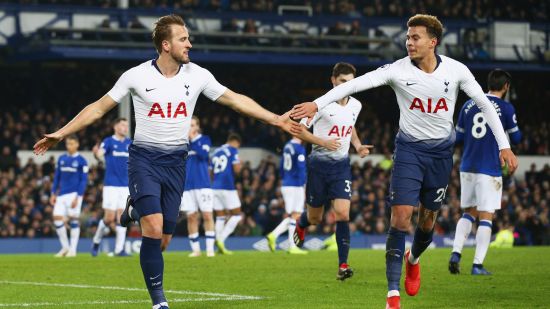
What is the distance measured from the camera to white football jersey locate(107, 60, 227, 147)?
961 centimetres

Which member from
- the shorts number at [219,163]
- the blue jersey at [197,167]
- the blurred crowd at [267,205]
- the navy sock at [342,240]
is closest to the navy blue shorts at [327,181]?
the navy sock at [342,240]

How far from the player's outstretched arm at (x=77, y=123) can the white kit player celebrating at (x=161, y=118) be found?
12 millimetres

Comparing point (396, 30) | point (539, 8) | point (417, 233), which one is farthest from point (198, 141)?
point (539, 8)

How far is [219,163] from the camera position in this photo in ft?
77.5

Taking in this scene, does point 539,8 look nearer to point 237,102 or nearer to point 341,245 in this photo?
point 341,245

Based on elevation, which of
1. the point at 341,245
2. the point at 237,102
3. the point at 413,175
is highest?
the point at 237,102

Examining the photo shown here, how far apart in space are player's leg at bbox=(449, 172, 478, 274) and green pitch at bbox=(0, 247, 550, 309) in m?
0.20

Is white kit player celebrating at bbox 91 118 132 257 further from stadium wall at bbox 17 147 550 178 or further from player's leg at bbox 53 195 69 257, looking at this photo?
stadium wall at bbox 17 147 550 178

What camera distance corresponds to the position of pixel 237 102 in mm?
9734

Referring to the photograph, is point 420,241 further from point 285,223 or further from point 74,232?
point 74,232

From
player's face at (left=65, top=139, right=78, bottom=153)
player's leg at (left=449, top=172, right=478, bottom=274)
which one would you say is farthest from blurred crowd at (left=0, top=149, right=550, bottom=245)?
player's leg at (left=449, top=172, right=478, bottom=274)

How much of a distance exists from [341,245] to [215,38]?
980 inches

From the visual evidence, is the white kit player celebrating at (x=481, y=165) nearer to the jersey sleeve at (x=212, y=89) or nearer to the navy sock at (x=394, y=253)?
the navy sock at (x=394, y=253)

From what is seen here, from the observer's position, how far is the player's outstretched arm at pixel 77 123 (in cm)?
914
